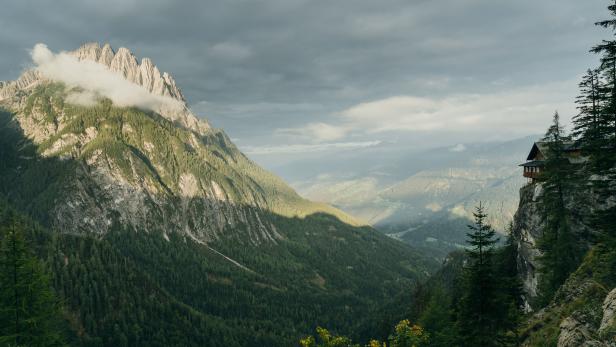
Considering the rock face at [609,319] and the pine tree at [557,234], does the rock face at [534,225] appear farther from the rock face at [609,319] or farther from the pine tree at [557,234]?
the rock face at [609,319]

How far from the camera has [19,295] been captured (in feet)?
138

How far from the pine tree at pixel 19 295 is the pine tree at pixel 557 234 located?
63.9 metres

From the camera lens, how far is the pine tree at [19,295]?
41312 millimetres

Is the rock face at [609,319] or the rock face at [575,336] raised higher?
the rock face at [609,319]

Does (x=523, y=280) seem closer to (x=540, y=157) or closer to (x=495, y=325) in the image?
(x=540, y=157)

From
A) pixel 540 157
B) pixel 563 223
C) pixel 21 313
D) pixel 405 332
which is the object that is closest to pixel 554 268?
pixel 563 223

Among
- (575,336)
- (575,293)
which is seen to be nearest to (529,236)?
(575,293)

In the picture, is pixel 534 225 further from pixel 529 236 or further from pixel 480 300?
pixel 480 300

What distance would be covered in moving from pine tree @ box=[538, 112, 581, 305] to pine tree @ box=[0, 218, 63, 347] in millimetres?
63865

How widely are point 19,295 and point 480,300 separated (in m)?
49.1

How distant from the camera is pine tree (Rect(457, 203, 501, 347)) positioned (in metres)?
38.8

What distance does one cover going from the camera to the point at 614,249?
38.9 meters

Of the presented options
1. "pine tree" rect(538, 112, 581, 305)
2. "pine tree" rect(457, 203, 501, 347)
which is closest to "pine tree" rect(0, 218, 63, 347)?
"pine tree" rect(457, 203, 501, 347)

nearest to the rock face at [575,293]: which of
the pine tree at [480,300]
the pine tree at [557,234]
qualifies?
the pine tree at [557,234]
